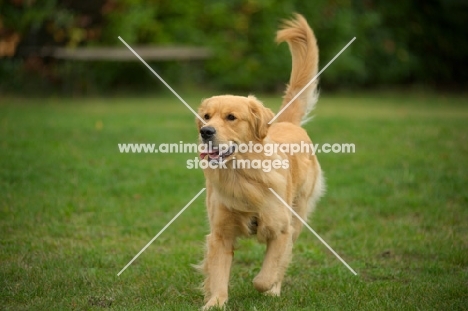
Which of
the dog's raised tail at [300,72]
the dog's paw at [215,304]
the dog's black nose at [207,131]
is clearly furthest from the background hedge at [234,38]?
the dog's paw at [215,304]

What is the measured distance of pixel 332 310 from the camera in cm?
400

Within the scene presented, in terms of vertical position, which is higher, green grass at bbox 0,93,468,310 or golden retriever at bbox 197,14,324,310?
golden retriever at bbox 197,14,324,310

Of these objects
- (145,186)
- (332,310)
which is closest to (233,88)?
(145,186)

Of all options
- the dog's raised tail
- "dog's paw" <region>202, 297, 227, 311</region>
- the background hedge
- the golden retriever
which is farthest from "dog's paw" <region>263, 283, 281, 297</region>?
the background hedge

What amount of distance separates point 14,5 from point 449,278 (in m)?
13.7

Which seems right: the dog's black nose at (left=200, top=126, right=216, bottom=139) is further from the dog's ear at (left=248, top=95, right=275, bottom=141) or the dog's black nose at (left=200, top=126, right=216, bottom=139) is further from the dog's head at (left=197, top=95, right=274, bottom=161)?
the dog's ear at (left=248, top=95, right=275, bottom=141)

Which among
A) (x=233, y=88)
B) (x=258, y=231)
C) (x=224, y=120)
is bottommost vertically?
(x=233, y=88)

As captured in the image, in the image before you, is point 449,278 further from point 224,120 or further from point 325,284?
point 224,120

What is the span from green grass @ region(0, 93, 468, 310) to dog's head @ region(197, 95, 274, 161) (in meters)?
1.00

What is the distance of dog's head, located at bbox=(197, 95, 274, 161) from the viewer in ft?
13.8

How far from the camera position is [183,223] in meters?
6.28

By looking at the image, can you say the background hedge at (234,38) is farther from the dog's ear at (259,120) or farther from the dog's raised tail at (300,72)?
the dog's ear at (259,120)

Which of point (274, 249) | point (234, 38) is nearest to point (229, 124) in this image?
point (274, 249)

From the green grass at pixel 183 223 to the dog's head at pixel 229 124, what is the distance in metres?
1.00
